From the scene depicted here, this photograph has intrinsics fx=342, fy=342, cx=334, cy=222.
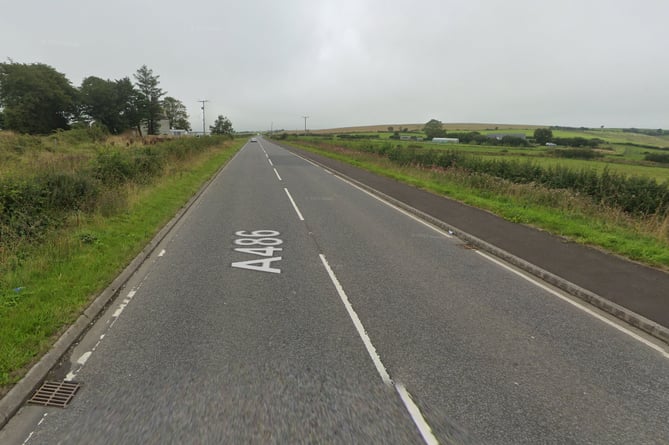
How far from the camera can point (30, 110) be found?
188 feet

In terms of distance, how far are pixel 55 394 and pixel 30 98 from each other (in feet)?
245

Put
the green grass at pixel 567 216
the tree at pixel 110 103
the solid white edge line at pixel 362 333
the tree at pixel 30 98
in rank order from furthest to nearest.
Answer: the tree at pixel 110 103
the tree at pixel 30 98
the green grass at pixel 567 216
the solid white edge line at pixel 362 333

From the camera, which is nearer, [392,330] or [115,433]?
[115,433]

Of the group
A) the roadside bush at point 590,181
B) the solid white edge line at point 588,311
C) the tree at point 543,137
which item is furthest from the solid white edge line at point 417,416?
the tree at point 543,137

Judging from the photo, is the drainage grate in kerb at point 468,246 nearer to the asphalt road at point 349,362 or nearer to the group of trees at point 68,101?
the asphalt road at point 349,362

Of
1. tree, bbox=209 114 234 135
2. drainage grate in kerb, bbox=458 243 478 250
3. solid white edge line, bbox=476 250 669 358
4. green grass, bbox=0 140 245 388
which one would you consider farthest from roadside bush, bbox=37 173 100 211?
tree, bbox=209 114 234 135

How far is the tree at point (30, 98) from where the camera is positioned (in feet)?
181

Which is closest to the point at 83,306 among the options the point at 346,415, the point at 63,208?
the point at 346,415

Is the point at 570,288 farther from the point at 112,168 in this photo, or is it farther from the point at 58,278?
the point at 112,168

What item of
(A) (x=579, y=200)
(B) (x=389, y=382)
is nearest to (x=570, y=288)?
(B) (x=389, y=382)

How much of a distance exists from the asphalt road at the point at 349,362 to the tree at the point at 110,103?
3120 inches

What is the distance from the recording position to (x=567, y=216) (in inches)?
405

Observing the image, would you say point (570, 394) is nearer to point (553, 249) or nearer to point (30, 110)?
point (553, 249)

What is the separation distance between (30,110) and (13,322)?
73874 millimetres
